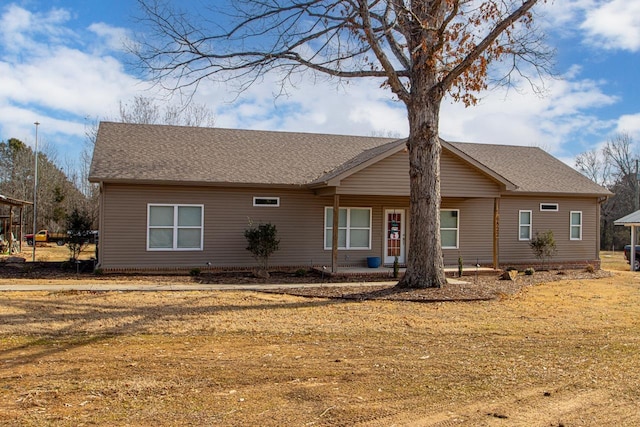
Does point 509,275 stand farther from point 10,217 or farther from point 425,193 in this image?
point 10,217

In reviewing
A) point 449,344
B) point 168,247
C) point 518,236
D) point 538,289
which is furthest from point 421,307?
point 518,236

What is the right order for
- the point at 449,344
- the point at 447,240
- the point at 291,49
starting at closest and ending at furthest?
the point at 449,344 → the point at 291,49 → the point at 447,240

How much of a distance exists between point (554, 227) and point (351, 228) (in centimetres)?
842

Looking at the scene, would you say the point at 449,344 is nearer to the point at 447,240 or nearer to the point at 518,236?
the point at 447,240

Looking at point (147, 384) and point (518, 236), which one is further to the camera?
point (518, 236)

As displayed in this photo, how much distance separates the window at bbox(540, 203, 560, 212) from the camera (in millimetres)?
20422

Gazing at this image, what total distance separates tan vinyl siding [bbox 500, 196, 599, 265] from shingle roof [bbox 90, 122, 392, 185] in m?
6.13

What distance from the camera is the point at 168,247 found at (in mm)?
16188

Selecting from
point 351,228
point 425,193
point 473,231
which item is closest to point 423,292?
point 425,193

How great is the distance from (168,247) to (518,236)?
12.8 metres

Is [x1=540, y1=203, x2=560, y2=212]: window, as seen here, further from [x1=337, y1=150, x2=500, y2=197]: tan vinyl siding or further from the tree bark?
the tree bark

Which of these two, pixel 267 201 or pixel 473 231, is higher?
pixel 267 201

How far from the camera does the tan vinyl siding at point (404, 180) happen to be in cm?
1577

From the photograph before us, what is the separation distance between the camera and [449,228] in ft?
63.4
